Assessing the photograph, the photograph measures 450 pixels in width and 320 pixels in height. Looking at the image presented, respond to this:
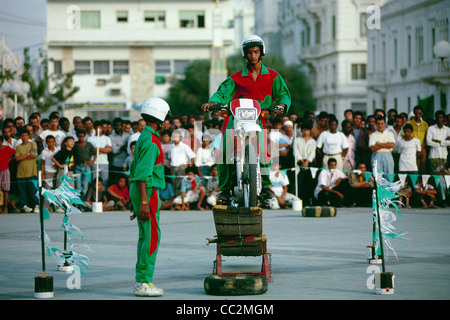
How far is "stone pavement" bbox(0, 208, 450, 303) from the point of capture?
27.9 feet

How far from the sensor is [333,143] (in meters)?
19.6

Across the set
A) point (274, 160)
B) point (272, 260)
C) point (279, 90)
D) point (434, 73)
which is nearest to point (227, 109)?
point (279, 90)

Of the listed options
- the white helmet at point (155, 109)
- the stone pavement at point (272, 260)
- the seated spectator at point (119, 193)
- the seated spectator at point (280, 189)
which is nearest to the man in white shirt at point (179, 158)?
the seated spectator at point (119, 193)

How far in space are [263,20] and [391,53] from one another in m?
45.8

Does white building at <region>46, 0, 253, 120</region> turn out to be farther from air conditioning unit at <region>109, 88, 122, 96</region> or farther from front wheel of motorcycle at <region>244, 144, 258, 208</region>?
front wheel of motorcycle at <region>244, 144, 258, 208</region>

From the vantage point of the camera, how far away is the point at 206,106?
405 inches

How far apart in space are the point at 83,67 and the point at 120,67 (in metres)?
3.03

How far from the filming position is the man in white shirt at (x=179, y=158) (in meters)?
20.0

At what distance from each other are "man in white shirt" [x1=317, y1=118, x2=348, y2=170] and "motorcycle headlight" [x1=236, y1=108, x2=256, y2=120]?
31.8 ft

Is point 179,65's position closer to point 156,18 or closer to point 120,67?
point 156,18

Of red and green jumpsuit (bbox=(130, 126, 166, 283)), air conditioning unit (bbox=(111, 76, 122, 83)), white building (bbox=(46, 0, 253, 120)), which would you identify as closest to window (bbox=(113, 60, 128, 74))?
white building (bbox=(46, 0, 253, 120))

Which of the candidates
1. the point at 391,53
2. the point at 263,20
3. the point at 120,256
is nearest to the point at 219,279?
the point at 120,256

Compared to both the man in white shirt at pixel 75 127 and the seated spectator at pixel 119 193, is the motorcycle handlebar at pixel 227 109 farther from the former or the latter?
the seated spectator at pixel 119 193
